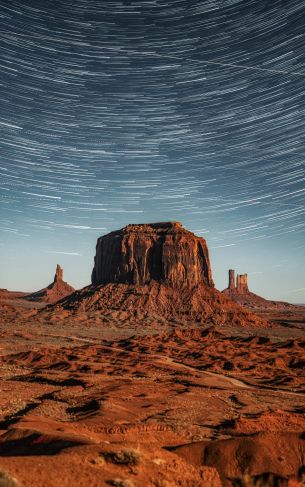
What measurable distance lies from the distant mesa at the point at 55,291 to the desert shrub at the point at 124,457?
149 m

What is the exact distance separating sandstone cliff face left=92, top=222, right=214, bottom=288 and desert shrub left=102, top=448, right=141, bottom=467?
8887 cm

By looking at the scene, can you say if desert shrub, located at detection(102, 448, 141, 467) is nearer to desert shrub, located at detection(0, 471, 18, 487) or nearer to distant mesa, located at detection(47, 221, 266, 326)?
desert shrub, located at detection(0, 471, 18, 487)

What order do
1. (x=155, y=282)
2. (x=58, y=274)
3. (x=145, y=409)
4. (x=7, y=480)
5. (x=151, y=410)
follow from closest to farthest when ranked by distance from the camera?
(x=7, y=480) → (x=151, y=410) → (x=145, y=409) → (x=155, y=282) → (x=58, y=274)

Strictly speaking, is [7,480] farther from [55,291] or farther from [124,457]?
[55,291]

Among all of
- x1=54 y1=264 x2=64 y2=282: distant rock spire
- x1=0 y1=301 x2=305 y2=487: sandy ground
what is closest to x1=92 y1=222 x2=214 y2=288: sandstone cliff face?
x1=0 y1=301 x2=305 y2=487: sandy ground

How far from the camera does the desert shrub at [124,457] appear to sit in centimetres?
721

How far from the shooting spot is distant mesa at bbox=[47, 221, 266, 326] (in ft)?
279

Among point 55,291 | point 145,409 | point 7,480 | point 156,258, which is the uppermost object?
point 156,258

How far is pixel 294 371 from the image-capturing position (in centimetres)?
3331

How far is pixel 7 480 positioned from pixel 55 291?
6413 inches

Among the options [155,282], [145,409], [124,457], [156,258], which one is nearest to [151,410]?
[145,409]

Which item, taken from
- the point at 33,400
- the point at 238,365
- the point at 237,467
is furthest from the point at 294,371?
the point at 237,467

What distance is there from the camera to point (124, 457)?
7.31 meters

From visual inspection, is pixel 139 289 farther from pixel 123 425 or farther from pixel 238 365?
pixel 123 425
